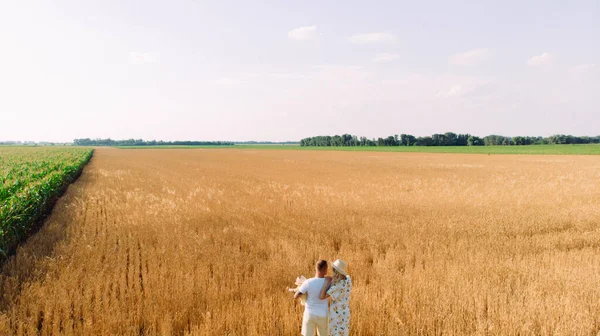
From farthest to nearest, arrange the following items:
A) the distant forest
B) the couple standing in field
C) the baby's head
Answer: the distant forest < the couple standing in field < the baby's head

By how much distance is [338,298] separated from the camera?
3908 millimetres

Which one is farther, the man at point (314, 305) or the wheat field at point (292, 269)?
the wheat field at point (292, 269)

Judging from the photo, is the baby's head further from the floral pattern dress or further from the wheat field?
the wheat field

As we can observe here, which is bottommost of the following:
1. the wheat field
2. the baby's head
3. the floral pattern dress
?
the wheat field

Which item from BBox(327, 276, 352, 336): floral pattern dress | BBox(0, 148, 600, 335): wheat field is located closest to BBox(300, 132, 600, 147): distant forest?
BBox(0, 148, 600, 335): wheat field

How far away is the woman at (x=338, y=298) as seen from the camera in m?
3.84

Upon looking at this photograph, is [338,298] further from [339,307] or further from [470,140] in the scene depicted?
[470,140]

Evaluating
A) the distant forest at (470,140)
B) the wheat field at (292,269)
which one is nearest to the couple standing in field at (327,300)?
the wheat field at (292,269)

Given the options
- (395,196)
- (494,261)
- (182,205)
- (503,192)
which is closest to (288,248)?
(494,261)

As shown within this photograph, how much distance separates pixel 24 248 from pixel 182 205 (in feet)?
19.9

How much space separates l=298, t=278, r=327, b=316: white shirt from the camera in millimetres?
3789

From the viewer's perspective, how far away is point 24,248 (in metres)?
8.38

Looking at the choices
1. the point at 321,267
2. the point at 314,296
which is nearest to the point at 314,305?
the point at 314,296

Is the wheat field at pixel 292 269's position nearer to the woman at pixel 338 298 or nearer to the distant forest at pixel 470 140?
the woman at pixel 338 298
